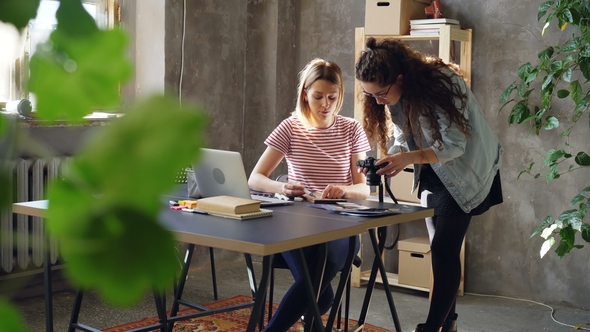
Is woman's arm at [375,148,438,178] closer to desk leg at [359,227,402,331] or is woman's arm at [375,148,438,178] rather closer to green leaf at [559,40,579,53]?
desk leg at [359,227,402,331]

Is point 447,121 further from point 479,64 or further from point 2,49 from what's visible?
point 2,49

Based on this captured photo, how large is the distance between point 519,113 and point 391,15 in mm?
908

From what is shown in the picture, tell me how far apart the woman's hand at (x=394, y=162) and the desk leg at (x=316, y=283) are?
16.7 inches

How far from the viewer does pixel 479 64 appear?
166 inches

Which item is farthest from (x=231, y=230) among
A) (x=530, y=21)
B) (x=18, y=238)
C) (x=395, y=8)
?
(x=530, y=21)

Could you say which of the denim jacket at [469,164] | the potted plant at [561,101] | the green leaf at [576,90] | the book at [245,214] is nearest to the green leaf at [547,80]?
the potted plant at [561,101]

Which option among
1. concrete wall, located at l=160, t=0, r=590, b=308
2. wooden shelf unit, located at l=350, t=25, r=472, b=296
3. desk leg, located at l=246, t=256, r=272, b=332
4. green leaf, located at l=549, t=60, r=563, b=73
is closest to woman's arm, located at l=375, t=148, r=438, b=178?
desk leg, located at l=246, t=256, r=272, b=332

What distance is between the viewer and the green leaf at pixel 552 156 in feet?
12.1

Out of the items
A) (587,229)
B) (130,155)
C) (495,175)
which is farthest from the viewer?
(587,229)

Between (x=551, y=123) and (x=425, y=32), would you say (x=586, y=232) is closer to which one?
(x=551, y=123)

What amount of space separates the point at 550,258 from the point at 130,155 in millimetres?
4274

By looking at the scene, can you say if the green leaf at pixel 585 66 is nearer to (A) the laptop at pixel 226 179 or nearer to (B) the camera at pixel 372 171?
(B) the camera at pixel 372 171

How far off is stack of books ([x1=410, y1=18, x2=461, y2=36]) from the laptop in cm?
169

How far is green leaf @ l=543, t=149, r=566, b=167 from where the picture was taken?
12.1 feet
